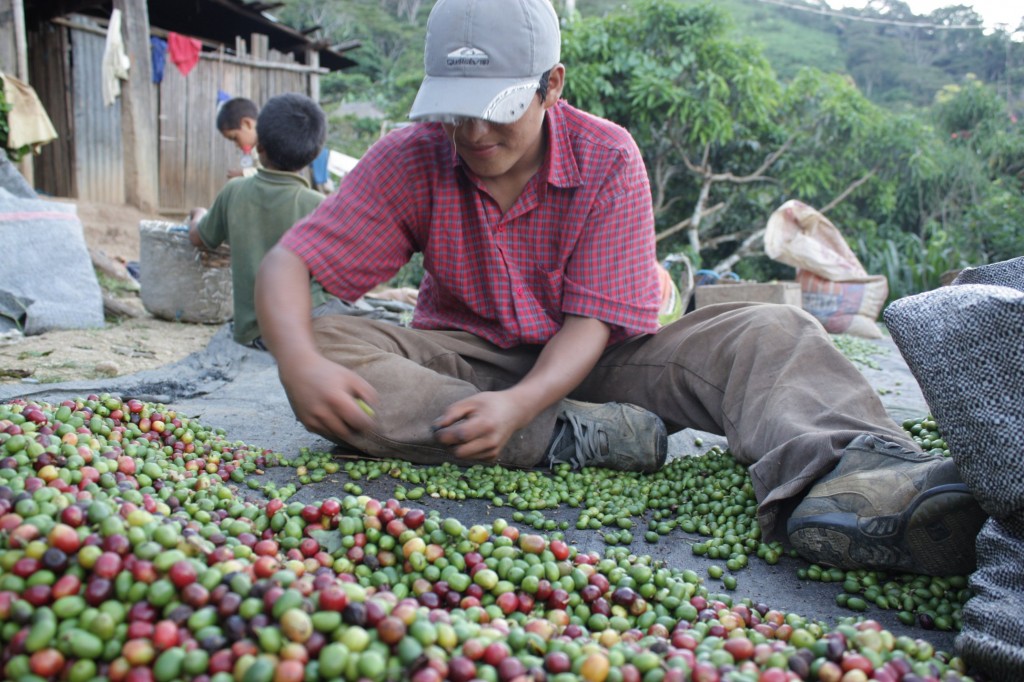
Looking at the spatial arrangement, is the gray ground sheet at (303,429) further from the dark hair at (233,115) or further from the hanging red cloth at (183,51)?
the hanging red cloth at (183,51)

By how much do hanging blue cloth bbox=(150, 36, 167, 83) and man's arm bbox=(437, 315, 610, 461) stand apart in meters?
9.08

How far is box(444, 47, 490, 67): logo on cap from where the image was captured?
2291 mm

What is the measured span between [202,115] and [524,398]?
9773 millimetres

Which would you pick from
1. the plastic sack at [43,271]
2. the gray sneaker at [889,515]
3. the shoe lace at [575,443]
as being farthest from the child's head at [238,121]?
the gray sneaker at [889,515]

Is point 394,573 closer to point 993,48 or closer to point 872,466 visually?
point 872,466

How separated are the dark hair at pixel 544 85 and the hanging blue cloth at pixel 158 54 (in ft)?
29.4

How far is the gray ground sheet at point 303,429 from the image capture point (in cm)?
194

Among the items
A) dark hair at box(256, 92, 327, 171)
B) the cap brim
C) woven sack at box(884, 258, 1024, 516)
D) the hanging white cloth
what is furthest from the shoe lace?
the hanging white cloth

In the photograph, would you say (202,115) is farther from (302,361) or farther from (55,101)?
(302,361)

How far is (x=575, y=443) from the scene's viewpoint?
278 centimetres

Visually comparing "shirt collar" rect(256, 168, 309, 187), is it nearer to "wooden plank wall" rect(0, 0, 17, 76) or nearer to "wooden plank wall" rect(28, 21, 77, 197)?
"wooden plank wall" rect(0, 0, 17, 76)

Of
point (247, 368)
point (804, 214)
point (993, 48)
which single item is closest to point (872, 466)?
point (247, 368)

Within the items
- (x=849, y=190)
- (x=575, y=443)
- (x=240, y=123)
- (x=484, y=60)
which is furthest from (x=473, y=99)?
(x=849, y=190)

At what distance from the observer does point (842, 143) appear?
440 inches
